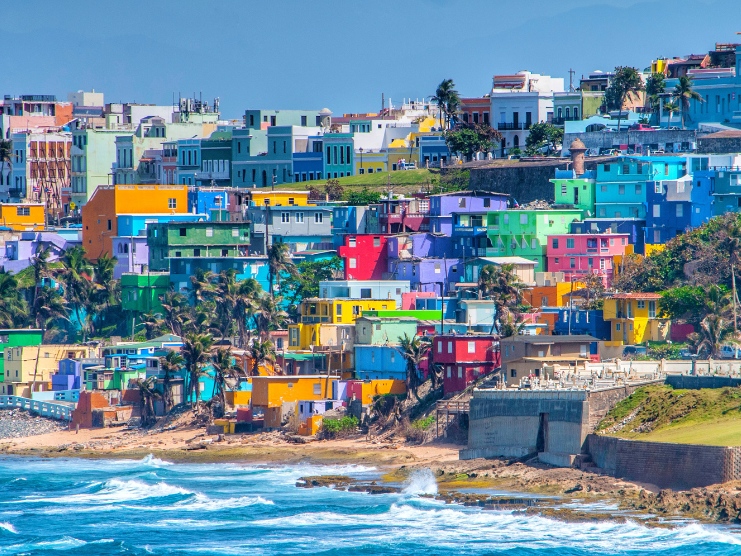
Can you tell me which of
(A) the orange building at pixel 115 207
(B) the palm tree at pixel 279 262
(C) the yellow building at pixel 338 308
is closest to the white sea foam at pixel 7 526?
(C) the yellow building at pixel 338 308

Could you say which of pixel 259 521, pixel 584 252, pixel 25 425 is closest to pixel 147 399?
pixel 25 425

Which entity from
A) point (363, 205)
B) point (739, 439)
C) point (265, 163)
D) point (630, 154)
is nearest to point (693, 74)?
point (630, 154)

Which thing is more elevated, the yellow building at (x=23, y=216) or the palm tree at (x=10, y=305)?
the yellow building at (x=23, y=216)

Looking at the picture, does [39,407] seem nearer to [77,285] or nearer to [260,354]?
[260,354]

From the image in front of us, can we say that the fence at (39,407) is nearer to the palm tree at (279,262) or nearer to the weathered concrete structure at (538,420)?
Answer: the palm tree at (279,262)

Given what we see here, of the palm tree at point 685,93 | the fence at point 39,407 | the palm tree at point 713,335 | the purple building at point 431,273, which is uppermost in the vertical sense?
the palm tree at point 685,93
